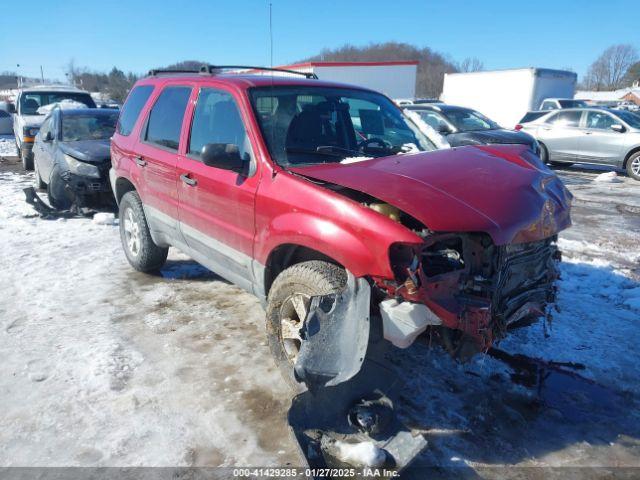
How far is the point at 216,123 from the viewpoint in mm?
3785

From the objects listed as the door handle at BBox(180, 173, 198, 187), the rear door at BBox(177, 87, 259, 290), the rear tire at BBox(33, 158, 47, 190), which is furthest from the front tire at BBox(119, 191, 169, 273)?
the rear tire at BBox(33, 158, 47, 190)

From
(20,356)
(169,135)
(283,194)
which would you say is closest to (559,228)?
(283,194)

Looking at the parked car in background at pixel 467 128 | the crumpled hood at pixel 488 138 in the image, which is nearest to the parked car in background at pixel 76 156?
the parked car in background at pixel 467 128

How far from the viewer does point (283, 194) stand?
3.03 metres

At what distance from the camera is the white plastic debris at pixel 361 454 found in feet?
8.16

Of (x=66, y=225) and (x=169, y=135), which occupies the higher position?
(x=169, y=135)

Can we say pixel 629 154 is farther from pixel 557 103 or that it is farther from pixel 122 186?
pixel 122 186

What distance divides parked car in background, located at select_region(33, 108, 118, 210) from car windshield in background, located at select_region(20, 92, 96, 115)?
16.1ft

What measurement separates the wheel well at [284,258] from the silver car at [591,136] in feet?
37.6

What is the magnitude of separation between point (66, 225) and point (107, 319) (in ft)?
11.5

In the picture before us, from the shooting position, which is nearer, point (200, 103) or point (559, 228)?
point (559, 228)

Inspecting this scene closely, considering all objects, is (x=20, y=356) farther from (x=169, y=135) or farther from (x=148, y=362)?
(x=169, y=135)

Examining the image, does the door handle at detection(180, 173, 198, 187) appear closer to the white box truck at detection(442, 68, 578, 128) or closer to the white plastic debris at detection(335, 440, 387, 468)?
the white plastic debris at detection(335, 440, 387, 468)

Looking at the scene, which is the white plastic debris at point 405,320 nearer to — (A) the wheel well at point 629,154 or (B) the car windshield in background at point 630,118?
(A) the wheel well at point 629,154
